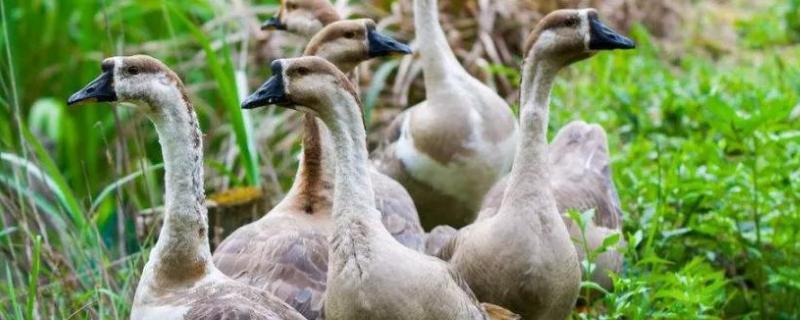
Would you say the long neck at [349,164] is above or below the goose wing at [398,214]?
above

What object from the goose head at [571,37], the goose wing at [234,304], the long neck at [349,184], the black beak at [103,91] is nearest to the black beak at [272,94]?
the long neck at [349,184]

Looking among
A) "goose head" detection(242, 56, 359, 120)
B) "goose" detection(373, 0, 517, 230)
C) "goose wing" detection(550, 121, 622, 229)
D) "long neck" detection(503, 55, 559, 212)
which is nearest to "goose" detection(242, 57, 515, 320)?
"goose head" detection(242, 56, 359, 120)

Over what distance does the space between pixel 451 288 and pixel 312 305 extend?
558mm

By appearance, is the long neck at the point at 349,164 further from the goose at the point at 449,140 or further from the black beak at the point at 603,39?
the goose at the point at 449,140

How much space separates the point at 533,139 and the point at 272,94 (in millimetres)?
1044

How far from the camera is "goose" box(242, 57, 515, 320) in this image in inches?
166

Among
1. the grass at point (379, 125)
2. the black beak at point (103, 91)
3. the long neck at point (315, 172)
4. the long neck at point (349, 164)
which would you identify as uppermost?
the black beak at point (103, 91)

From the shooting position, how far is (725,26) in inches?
463

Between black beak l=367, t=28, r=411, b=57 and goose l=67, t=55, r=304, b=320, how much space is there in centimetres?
119

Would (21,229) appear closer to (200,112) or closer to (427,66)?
(427,66)

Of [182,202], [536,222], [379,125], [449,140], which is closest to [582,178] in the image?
[449,140]

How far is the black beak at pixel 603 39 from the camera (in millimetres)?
4754

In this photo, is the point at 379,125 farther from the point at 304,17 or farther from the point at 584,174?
the point at 584,174

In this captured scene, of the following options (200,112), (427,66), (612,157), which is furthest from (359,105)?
(200,112)
